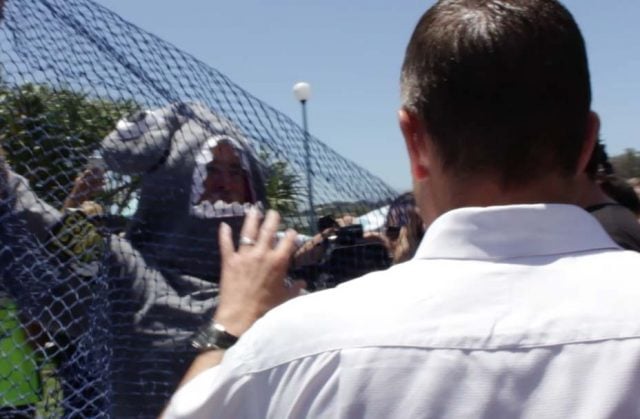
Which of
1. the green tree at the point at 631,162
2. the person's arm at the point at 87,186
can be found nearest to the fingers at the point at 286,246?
the person's arm at the point at 87,186

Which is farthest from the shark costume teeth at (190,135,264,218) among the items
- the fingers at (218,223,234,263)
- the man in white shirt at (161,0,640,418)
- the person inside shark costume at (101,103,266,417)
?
the man in white shirt at (161,0,640,418)

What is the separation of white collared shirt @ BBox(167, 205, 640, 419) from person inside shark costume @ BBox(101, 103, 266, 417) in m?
0.95

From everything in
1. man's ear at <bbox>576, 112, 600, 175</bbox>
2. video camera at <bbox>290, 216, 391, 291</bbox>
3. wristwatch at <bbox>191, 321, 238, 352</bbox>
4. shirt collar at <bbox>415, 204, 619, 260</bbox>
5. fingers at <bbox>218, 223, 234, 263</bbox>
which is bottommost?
video camera at <bbox>290, 216, 391, 291</bbox>

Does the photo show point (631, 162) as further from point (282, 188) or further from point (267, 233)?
point (267, 233)

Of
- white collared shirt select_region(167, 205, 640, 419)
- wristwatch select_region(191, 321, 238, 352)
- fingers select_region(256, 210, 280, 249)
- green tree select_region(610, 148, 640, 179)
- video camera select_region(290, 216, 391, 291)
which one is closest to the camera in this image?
white collared shirt select_region(167, 205, 640, 419)

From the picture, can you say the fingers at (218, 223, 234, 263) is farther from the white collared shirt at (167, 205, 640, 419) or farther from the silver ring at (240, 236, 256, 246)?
the white collared shirt at (167, 205, 640, 419)

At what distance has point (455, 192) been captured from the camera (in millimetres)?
1115

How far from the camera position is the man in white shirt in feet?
3.26

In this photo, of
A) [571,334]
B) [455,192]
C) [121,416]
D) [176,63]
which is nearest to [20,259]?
[121,416]

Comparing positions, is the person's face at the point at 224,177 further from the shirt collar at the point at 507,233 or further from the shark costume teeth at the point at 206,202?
the shirt collar at the point at 507,233

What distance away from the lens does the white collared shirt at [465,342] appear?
3.25 feet

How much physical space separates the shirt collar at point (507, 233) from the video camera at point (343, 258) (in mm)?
1018

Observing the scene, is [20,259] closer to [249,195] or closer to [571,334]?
[249,195]

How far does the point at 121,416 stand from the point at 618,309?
126cm
